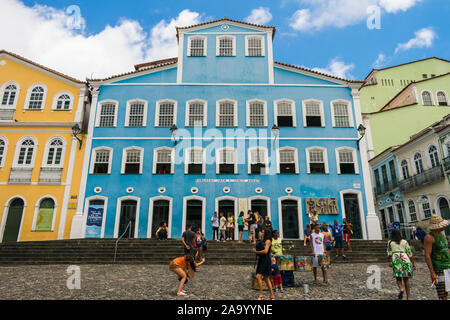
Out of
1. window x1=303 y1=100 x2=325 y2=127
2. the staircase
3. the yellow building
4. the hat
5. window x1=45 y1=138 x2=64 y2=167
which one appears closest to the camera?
the hat

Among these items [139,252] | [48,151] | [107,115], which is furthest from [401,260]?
[48,151]

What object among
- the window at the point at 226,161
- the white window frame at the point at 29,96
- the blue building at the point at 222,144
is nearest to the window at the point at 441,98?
the blue building at the point at 222,144

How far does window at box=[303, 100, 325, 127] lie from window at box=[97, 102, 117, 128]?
13.3m

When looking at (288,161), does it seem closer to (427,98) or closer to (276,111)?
(276,111)

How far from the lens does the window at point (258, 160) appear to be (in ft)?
70.4

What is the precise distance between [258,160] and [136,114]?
9178 mm

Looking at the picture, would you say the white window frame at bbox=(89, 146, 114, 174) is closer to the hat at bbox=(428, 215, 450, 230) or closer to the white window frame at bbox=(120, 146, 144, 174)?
the white window frame at bbox=(120, 146, 144, 174)

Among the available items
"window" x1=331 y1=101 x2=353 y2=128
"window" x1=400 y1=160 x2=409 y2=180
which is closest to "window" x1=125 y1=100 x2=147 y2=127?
"window" x1=331 y1=101 x2=353 y2=128

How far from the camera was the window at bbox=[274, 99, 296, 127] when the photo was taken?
22677 millimetres

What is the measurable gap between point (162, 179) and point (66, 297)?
13520mm

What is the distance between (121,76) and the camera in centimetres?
2367

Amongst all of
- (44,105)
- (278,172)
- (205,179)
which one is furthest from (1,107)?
(278,172)

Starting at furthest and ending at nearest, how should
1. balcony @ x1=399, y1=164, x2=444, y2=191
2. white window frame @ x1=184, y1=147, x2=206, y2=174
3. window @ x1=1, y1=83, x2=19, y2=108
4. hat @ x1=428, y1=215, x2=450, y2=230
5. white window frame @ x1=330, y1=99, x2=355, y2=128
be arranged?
balcony @ x1=399, y1=164, x2=444, y2=191
window @ x1=1, y1=83, x2=19, y2=108
white window frame @ x1=330, y1=99, x2=355, y2=128
white window frame @ x1=184, y1=147, x2=206, y2=174
hat @ x1=428, y1=215, x2=450, y2=230

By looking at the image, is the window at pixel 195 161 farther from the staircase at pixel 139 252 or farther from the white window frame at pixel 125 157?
the staircase at pixel 139 252
